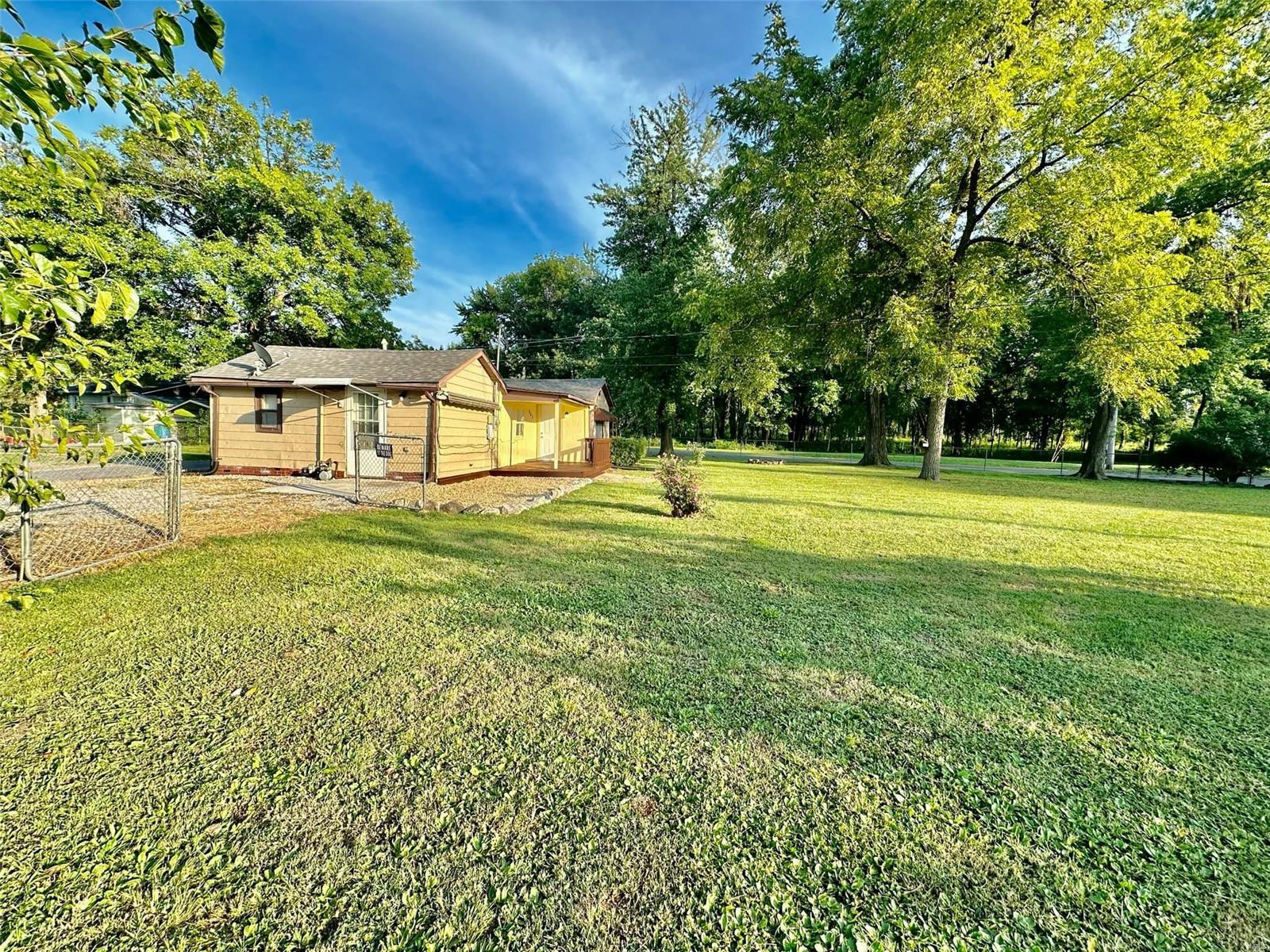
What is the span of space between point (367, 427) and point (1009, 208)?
17.4m

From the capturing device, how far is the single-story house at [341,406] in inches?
464

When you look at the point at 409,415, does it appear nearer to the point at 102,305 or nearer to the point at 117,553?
the point at 117,553

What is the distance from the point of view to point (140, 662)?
298 centimetres

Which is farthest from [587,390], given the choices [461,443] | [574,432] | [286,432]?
[286,432]

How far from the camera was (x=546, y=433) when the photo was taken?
1919 cm

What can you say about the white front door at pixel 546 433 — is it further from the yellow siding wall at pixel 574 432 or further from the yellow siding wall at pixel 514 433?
the yellow siding wall at pixel 574 432

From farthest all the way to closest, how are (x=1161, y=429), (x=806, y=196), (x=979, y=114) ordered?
(x=1161, y=429) → (x=806, y=196) → (x=979, y=114)

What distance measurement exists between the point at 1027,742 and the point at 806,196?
1408cm

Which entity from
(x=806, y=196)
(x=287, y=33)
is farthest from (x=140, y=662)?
(x=806, y=196)

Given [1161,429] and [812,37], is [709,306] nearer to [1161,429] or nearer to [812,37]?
[812,37]

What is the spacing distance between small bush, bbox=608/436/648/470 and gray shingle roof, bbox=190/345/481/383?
21.4 feet

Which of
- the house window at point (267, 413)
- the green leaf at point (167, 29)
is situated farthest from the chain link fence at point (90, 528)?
the house window at point (267, 413)

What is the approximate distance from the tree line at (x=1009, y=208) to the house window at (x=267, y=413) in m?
12.5

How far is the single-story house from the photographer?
11781mm
